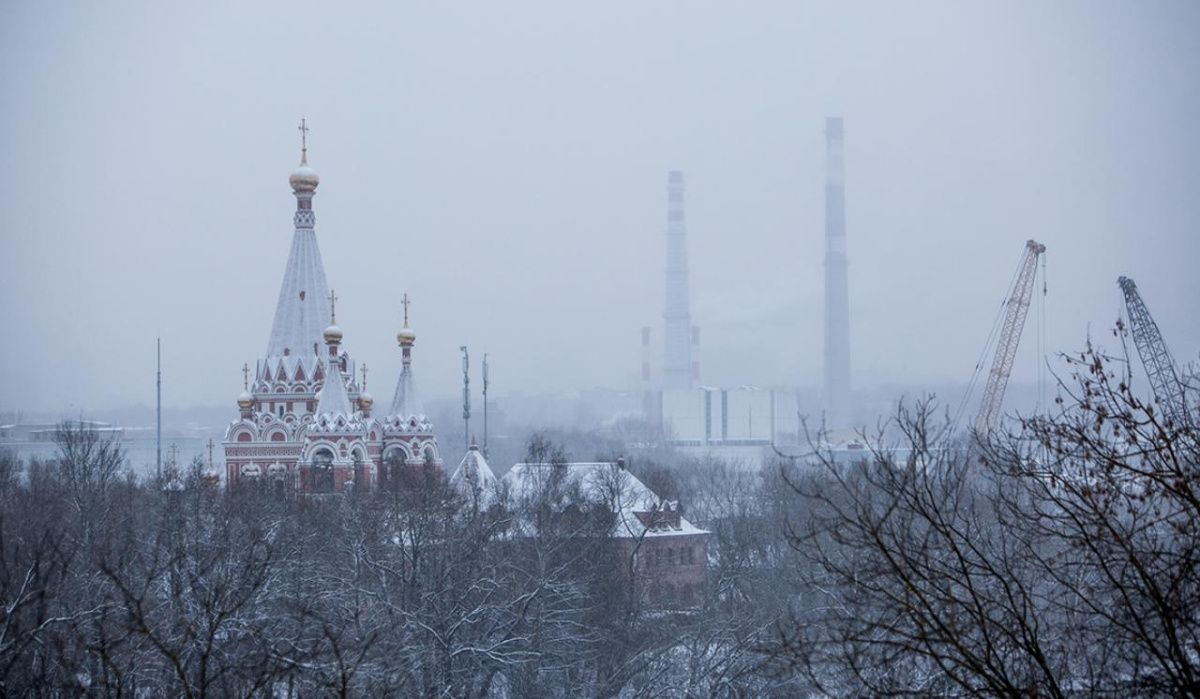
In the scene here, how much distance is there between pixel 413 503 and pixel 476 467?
741cm

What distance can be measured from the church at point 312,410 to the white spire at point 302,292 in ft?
0.08

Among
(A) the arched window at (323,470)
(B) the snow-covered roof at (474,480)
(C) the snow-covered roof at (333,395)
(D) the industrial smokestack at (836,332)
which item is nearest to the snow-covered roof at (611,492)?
(B) the snow-covered roof at (474,480)

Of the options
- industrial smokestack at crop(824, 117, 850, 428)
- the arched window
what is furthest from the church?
industrial smokestack at crop(824, 117, 850, 428)

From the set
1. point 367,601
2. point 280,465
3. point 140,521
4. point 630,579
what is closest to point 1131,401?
point 367,601

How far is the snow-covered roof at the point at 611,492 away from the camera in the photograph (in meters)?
30.2

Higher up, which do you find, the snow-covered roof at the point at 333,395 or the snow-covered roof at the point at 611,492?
the snow-covered roof at the point at 333,395

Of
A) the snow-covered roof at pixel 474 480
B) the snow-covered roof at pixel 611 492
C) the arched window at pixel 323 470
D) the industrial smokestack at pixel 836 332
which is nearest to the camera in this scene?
the snow-covered roof at pixel 611 492

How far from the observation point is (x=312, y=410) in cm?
3844

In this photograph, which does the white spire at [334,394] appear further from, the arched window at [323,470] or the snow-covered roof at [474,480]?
the snow-covered roof at [474,480]

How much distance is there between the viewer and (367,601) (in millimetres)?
20219

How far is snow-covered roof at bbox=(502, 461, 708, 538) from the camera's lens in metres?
30.2

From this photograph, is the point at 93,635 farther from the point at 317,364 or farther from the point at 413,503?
the point at 317,364

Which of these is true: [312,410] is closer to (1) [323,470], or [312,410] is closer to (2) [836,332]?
(1) [323,470]

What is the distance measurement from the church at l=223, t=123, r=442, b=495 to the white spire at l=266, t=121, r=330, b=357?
0.02m
